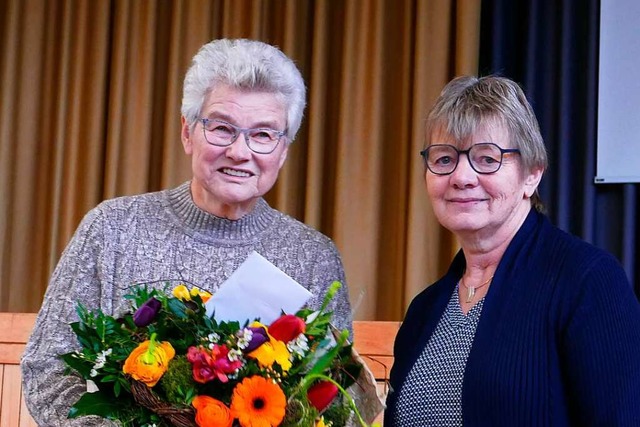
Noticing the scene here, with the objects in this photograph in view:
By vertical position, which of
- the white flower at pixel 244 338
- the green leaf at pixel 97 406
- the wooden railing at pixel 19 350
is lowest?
the wooden railing at pixel 19 350

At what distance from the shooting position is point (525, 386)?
Result: 2.05 meters

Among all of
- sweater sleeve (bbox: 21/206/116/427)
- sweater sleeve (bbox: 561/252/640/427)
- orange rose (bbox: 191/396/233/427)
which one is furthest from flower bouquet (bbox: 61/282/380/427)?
sweater sleeve (bbox: 561/252/640/427)

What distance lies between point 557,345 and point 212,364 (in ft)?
2.54

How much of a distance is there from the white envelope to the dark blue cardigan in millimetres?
490

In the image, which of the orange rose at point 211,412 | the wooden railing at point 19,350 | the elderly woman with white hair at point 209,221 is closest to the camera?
the orange rose at point 211,412

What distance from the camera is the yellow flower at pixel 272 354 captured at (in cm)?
172

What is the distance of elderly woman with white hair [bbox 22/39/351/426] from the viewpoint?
2209mm

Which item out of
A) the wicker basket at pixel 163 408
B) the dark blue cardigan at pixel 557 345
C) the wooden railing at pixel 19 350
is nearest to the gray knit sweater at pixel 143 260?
the wicker basket at pixel 163 408

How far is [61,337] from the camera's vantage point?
214cm

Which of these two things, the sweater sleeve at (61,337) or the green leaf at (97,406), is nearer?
the green leaf at (97,406)

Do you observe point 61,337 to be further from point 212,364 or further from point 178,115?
point 178,115

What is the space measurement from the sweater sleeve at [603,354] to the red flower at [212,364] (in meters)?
0.73

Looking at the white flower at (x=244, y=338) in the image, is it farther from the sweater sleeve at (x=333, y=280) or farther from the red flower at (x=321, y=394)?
the sweater sleeve at (x=333, y=280)

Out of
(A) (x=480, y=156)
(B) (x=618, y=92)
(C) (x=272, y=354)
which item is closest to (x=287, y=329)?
(C) (x=272, y=354)
